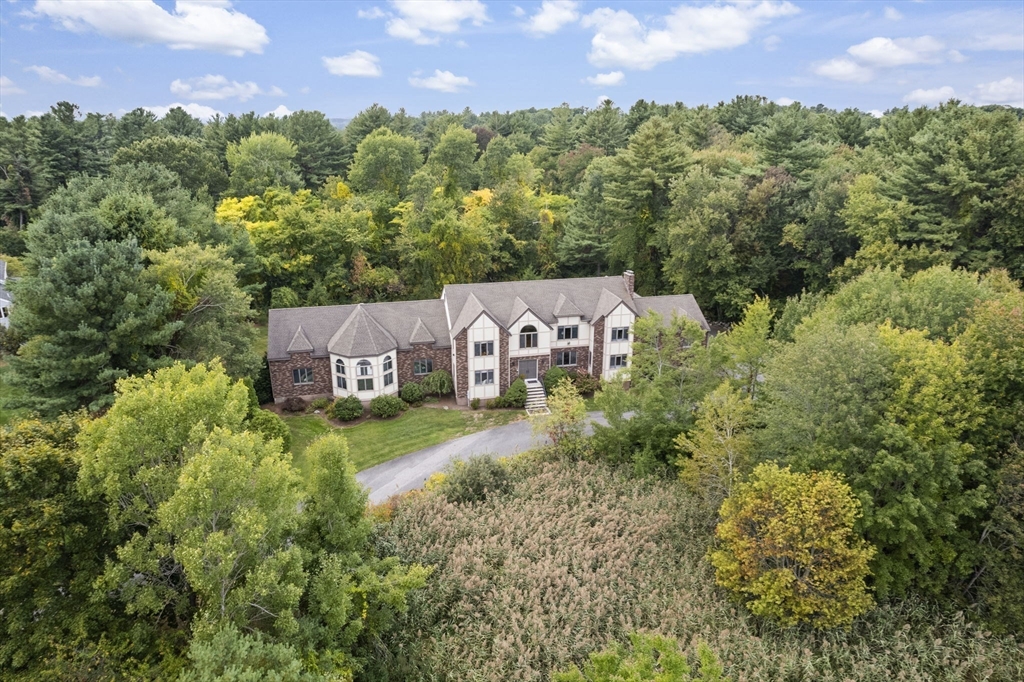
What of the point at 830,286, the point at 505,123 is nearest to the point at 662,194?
the point at 830,286

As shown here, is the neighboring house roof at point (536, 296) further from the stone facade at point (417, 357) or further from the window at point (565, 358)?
the window at point (565, 358)

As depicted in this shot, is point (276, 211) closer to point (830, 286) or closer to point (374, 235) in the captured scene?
point (374, 235)

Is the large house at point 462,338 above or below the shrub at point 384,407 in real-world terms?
above

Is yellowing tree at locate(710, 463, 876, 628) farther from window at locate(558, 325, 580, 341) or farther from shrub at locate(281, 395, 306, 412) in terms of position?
shrub at locate(281, 395, 306, 412)

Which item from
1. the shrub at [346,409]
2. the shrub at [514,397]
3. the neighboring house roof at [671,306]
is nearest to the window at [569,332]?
the shrub at [514,397]

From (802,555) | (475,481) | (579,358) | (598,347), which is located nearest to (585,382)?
(579,358)
